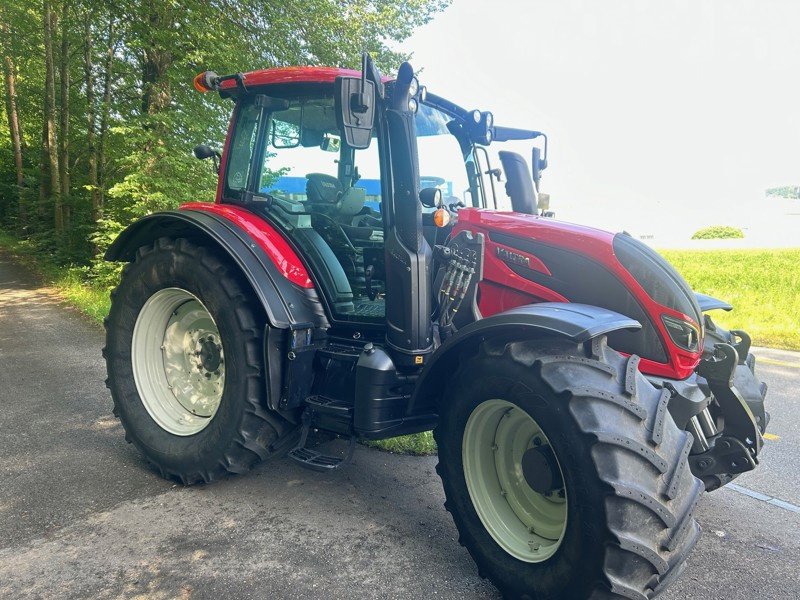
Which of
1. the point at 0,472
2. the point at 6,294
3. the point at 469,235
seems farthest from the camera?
the point at 6,294

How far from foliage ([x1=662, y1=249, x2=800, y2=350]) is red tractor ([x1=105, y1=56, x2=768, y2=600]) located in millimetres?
5324

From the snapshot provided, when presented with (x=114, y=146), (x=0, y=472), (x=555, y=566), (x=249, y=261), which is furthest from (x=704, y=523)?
(x=114, y=146)

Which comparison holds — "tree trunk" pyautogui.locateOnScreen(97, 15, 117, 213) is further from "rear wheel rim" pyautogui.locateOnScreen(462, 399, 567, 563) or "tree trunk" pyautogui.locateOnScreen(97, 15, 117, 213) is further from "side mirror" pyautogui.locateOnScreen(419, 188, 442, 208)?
"rear wheel rim" pyautogui.locateOnScreen(462, 399, 567, 563)

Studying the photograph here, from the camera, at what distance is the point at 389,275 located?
2996 mm

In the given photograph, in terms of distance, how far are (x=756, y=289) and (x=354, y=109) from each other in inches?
446

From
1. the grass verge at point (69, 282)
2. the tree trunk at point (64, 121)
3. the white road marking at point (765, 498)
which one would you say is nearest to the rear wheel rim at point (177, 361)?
the white road marking at point (765, 498)

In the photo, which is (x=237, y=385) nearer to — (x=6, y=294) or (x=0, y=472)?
(x=0, y=472)

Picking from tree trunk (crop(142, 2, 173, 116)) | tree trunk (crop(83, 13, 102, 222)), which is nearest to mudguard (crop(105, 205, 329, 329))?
tree trunk (crop(142, 2, 173, 116))

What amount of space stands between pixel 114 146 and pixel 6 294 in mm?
3307

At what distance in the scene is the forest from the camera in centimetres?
944

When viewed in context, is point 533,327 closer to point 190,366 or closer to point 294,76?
point 294,76

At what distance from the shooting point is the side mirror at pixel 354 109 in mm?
2572

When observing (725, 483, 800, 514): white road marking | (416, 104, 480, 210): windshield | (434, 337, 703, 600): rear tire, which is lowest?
(725, 483, 800, 514): white road marking

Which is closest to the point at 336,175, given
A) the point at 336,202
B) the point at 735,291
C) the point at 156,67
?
the point at 336,202
